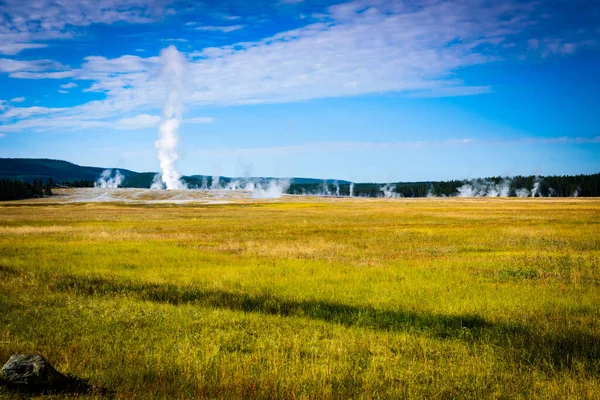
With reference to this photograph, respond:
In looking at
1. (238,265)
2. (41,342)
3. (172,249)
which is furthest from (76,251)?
(41,342)

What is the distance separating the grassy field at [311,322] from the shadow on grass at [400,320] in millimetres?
60

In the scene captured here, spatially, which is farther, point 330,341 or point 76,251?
point 76,251

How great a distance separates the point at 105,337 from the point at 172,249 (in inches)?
667

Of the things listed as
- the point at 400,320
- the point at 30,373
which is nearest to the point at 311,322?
the point at 400,320

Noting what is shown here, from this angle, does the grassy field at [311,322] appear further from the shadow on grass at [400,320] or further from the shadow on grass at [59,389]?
the shadow on grass at [59,389]

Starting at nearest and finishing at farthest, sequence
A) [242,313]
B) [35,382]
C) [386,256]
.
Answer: [35,382] → [242,313] → [386,256]

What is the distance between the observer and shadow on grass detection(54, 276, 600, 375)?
910 centimetres

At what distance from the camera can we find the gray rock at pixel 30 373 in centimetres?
676

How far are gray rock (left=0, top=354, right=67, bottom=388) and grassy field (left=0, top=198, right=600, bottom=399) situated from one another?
0.29 metres

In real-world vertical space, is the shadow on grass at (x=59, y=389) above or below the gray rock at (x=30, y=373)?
below

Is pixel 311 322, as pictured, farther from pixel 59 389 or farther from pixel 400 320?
pixel 59 389

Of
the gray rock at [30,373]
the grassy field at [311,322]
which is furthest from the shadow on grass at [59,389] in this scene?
the grassy field at [311,322]

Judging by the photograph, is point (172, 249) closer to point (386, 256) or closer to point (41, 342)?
point (386, 256)

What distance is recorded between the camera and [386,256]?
23844mm
